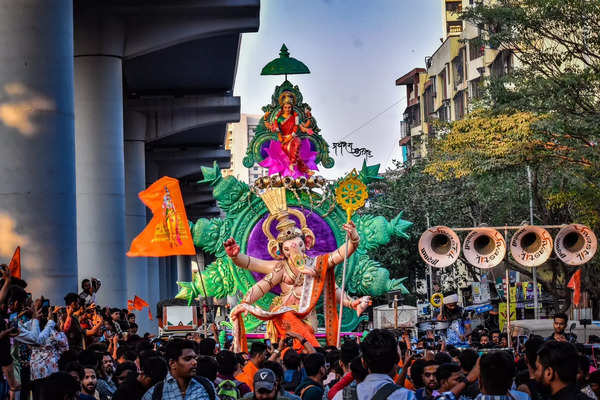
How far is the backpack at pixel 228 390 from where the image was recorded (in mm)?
10023

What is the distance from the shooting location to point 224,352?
35.0 feet

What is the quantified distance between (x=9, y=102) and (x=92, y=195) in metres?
12.7

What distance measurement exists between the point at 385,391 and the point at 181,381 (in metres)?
2.09

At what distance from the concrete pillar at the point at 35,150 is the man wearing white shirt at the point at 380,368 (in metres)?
11.6

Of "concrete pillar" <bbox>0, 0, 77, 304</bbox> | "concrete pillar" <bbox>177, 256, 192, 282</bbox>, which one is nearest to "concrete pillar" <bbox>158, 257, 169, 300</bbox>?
"concrete pillar" <bbox>177, 256, 192, 282</bbox>

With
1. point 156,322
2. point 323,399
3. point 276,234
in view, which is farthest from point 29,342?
point 156,322

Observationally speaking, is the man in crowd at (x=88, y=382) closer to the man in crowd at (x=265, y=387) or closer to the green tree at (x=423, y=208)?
the man in crowd at (x=265, y=387)

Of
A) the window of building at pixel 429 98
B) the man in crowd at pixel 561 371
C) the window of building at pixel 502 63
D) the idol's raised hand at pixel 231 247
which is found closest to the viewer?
the man in crowd at pixel 561 371

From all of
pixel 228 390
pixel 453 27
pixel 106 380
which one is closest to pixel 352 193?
pixel 106 380

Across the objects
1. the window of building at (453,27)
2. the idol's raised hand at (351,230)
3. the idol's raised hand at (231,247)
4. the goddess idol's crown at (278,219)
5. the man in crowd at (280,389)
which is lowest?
the man in crowd at (280,389)

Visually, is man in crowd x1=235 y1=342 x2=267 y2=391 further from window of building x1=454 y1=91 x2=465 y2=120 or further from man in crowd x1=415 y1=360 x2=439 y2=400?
window of building x1=454 y1=91 x2=465 y2=120

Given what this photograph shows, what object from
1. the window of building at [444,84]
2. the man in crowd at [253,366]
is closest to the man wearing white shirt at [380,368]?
the man in crowd at [253,366]

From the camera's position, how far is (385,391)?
7.05m

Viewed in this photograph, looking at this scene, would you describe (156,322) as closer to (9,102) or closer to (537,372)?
(9,102)
